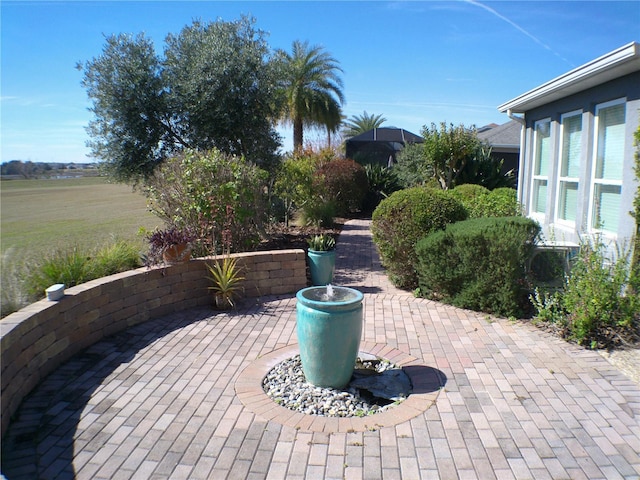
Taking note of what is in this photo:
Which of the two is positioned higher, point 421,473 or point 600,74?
point 600,74

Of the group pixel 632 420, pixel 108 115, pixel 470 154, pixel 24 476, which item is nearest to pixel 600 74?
pixel 632 420

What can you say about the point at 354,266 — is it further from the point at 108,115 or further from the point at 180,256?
the point at 108,115

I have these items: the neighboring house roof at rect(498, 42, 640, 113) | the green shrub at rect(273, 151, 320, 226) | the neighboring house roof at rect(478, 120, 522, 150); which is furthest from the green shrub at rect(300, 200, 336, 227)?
the neighboring house roof at rect(478, 120, 522, 150)

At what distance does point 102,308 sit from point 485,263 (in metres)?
4.51

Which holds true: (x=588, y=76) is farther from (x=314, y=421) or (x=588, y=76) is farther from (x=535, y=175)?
(x=314, y=421)

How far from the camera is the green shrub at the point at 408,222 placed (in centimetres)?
662

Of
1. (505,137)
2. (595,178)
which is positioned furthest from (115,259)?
(505,137)

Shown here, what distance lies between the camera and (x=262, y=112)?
376 inches

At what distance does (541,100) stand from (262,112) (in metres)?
5.52

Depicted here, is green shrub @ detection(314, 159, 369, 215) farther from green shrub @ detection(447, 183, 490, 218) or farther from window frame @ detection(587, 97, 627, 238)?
window frame @ detection(587, 97, 627, 238)

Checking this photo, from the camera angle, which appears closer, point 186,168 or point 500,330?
point 500,330

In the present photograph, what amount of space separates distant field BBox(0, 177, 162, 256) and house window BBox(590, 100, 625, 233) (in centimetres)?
689

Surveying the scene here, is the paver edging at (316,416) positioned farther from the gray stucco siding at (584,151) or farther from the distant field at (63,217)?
the distant field at (63,217)

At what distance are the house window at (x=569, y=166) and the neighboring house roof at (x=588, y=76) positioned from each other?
0.49m
